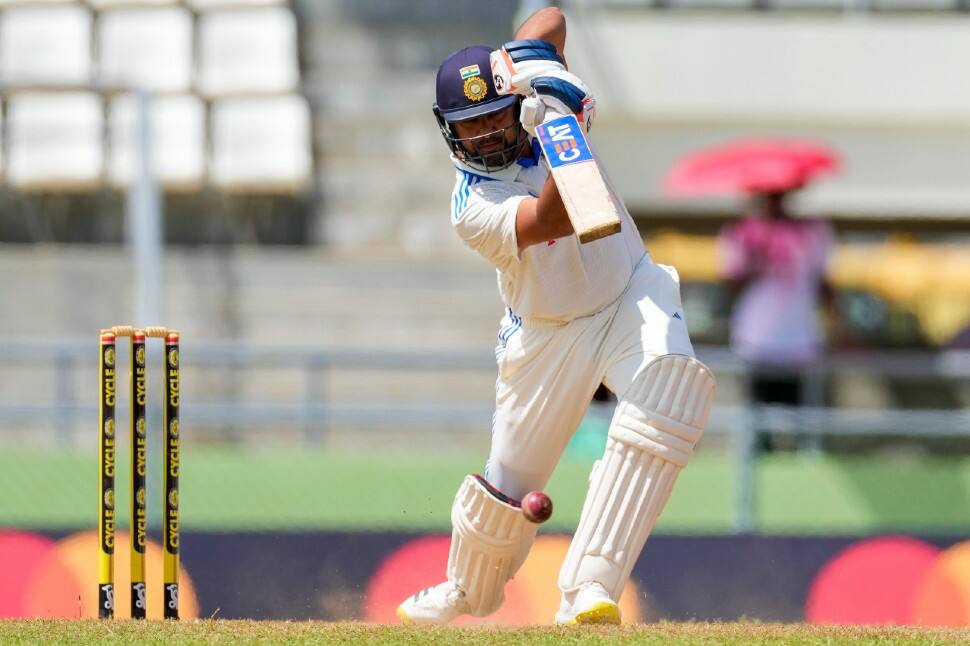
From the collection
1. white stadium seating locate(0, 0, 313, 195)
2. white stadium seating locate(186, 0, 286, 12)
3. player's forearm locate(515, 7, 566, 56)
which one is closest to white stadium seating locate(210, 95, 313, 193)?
white stadium seating locate(0, 0, 313, 195)

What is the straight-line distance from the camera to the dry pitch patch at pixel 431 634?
4.42 m

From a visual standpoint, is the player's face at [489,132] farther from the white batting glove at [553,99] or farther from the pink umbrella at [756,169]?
the pink umbrella at [756,169]

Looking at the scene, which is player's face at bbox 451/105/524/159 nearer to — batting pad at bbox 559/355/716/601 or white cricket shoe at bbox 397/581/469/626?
batting pad at bbox 559/355/716/601

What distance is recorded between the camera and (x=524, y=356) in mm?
5137

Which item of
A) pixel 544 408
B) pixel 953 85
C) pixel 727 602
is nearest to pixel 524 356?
pixel 544 408

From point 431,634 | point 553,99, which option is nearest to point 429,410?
point 431,634

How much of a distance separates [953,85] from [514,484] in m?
6.66

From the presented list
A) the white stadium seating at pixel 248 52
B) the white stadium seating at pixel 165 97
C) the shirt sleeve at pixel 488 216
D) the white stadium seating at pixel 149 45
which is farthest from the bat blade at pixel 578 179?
the white stadium seating at pixel 149 45

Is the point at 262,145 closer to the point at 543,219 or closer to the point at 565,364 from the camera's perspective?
the point at 565,364

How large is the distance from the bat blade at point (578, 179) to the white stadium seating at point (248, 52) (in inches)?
265

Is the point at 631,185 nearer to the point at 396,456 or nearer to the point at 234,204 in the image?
the point at 234,204

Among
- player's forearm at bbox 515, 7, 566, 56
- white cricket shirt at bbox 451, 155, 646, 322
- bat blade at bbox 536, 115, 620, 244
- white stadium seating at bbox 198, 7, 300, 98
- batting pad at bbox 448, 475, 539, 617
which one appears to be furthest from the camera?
white stadium seating at bbox 198, 7, 300, 98

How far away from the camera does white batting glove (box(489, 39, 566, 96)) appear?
15.4 ft

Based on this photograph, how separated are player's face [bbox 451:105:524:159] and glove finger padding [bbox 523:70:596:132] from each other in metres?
0.22
